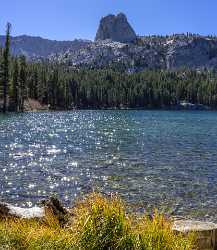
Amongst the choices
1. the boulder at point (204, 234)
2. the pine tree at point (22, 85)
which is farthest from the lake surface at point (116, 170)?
the pine tree at point (22, 85)

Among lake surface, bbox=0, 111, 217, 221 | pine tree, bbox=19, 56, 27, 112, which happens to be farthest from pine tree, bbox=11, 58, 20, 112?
lake surface, bbox=0, 111, 217, 221

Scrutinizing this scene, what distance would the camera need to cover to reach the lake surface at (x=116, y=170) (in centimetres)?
2981

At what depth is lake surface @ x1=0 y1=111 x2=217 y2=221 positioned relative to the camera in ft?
97.8

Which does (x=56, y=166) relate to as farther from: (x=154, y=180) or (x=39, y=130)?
(x=39, y=130)

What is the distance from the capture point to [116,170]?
133ft

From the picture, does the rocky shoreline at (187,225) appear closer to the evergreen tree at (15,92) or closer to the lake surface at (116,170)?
the lake surface at (116,170)

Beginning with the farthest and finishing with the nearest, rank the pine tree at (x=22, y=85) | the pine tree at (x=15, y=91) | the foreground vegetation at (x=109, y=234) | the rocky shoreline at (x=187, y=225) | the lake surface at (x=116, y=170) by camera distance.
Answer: the pine tree at (x=22, y=85)
the pine tree at (x=15, y=91)
the lake surface at (x=116, y=170)
the rocky shoreline at (x=187, y=225)
the foreground vegetation at (x=109, y=234)

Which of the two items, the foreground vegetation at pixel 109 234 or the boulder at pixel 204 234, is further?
the boulder at pixel 204 234

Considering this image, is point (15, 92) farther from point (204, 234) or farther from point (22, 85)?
point (204, 234)

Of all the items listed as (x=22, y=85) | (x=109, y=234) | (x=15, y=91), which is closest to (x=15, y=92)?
(x=15, y=91)

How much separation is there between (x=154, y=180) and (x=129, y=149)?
20.3 metres

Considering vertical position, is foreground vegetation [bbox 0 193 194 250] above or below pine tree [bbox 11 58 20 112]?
below

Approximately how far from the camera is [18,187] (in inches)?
1278

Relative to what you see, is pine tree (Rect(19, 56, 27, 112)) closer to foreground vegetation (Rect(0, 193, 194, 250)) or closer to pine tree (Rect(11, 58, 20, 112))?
pine tree (Rect(11, 58, 20, 112))
